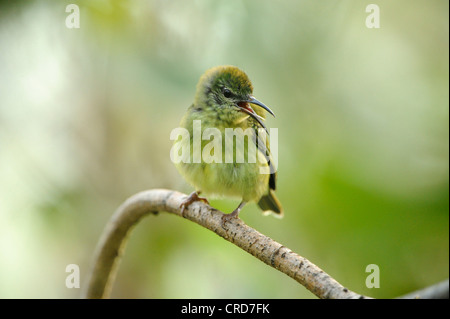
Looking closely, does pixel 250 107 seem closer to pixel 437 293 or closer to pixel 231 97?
pixel 231 97

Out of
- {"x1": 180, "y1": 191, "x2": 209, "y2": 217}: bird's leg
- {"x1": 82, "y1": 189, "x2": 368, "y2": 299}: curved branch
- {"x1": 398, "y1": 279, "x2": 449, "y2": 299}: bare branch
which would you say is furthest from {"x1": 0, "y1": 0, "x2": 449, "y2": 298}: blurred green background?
{"x1": 82, "y1": 189, "x2": 368, "y2": 299}: curved branch

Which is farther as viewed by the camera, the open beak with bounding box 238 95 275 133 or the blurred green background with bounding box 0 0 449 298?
the blurred green background with bounding box 0 0 449 298

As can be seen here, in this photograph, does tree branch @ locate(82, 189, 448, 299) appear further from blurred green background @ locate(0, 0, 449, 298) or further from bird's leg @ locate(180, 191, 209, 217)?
blurred green background @ locate(0, 0, 449, 298)

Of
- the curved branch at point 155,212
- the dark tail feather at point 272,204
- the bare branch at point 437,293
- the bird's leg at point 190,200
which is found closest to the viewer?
the curved branch at point 155,212

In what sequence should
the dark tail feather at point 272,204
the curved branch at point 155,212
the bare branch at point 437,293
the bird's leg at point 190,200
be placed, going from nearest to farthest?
the curved branch at point 155,212 < the bare branch at point 437,293 < the bird's leg at point 190,200 < the dark tail feather at point 272,204

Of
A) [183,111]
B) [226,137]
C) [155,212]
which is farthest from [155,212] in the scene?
[183,111]

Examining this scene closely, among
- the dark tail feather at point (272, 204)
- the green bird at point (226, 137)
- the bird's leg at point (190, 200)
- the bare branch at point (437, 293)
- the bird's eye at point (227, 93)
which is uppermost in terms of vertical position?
the bird's eye at point (227, 93)

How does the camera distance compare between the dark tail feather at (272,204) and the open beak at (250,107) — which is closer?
the open beak at (250,107)

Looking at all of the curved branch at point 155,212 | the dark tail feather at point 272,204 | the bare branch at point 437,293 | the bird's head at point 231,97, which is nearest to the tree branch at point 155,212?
the curved branch at point 155,212

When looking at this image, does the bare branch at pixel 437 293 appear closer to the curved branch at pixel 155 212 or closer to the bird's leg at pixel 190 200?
the curved branch at pixel 155 212
